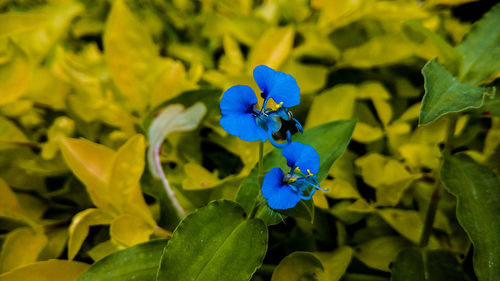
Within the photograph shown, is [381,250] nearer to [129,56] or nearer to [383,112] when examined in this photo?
[383,112]

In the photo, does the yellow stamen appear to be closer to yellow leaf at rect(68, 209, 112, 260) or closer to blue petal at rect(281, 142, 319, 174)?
blue petal at rect(281, 142, 319, 174)

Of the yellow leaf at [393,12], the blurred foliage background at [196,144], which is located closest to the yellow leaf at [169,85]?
the blurred foliage background at [196,144]

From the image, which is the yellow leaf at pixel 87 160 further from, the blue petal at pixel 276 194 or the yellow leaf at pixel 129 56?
the blue petal at pixel 276 194

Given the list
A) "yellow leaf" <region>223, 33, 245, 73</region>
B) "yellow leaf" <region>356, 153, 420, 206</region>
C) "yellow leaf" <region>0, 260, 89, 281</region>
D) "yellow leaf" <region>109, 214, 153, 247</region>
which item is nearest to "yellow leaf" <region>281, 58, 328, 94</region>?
"yellow leaf" <region>223, 33, 245, 73</region>

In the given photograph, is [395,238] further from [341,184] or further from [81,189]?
[81,189]

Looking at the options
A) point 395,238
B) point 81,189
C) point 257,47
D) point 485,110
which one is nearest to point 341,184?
point 395,238

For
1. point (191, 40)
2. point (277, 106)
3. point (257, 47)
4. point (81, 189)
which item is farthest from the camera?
point (191, 40)
